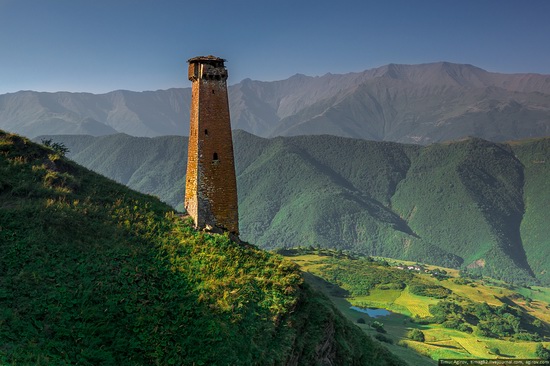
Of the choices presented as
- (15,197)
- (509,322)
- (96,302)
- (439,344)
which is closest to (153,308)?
(96,302)

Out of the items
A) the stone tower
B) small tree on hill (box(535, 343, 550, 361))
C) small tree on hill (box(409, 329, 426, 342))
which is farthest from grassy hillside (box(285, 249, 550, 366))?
the stone tower

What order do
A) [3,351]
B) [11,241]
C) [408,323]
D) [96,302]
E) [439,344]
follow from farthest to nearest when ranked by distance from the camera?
[408,323]
[439,344]
[11,241]
[96,302]
[3,351]

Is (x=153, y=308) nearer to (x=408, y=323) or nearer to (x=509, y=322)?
(x=408, y=323)

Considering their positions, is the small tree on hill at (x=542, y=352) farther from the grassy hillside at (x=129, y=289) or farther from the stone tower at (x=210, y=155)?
the stone tower at (x=210, y=155)

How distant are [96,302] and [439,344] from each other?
280 ft

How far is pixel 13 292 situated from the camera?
53.9 feet

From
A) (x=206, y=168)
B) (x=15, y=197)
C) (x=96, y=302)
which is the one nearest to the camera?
(x=96, y=302)

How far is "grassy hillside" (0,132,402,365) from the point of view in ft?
53.0

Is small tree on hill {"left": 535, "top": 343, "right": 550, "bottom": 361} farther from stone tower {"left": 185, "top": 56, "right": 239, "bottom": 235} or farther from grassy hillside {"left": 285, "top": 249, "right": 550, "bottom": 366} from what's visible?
stone tower {"left": 185, "top": 56, "right": 239, "bottom": 235}

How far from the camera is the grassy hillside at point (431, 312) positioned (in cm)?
8369

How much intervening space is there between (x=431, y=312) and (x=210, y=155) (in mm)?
106217

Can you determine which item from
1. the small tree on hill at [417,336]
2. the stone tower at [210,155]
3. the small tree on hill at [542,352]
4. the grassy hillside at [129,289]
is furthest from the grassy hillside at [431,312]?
the stone tower at [210,155]

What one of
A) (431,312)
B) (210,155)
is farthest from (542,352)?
(210,155)

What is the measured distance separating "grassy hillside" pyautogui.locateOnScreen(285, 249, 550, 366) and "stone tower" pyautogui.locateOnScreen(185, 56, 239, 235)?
144ft
